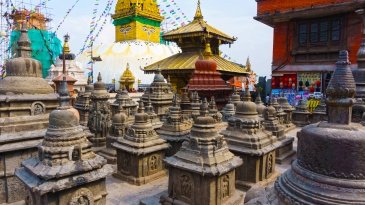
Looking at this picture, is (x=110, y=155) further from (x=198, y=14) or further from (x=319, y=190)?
(x=198, y=14)

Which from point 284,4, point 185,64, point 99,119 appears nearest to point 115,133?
point 99,119

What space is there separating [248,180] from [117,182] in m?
4.08

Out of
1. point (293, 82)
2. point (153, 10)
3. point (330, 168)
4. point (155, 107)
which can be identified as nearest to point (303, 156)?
point (330, 168)

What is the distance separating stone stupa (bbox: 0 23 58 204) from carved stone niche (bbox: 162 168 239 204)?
367 centimetres

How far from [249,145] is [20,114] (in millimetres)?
6201

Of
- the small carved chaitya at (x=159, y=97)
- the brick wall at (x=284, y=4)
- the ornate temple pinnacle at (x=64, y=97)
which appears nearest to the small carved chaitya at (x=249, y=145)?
the ornate temple pinnacle at (x=64, y=97)

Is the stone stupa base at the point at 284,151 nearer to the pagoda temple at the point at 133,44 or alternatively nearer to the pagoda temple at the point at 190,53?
the pagoda temple at the point at 190,53

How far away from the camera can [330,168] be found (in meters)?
2.15

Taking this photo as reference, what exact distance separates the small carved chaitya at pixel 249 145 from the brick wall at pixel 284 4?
48.6 feet

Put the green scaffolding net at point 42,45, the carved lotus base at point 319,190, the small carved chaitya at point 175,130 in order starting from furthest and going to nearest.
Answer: the green scaffolding net at point 42,45
the small carved chaitya at point 175,130
the carved lotus base at point 319,190

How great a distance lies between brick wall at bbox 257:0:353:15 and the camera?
18.5 metres

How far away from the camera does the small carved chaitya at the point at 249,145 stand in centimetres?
734

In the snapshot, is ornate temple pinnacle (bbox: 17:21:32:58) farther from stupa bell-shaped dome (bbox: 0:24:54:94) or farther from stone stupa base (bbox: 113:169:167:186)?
stone stupa base (bbox: 113:169:167:186)

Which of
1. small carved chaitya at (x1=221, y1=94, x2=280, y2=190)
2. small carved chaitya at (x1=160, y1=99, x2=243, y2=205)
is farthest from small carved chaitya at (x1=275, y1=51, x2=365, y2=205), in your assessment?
small carved chaitya at (x1=221, y1=94, x2=280, y2=190)
